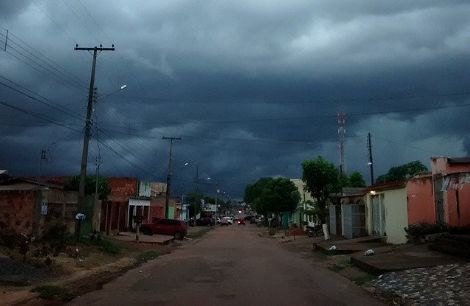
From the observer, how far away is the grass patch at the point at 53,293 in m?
14.4

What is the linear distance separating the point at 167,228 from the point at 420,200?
100 ft

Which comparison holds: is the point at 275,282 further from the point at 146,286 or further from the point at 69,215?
the point at 69,215

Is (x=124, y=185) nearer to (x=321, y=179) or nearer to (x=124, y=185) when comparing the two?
(x=124, y=185)

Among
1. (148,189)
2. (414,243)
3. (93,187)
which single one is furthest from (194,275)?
(148,189)

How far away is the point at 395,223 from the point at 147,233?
94.2 feet

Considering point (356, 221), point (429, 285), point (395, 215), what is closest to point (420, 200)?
point (395, 215)

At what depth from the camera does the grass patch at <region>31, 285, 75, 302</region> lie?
14.4m

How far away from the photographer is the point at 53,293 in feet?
48.3

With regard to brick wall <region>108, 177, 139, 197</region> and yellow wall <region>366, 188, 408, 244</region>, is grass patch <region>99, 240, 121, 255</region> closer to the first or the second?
yellow wall <region>366, 188, 408, 244</region>

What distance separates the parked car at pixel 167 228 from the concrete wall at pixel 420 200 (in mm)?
29211

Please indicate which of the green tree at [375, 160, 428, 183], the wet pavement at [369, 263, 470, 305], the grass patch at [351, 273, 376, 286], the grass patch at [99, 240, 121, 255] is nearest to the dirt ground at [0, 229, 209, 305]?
the grass patch at [99, 240, 121, 255]

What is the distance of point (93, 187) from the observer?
52.1 metres

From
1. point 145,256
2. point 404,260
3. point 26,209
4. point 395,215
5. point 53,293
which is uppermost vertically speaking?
point 395,215

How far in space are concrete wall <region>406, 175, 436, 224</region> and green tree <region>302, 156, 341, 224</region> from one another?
2179 centimetres
